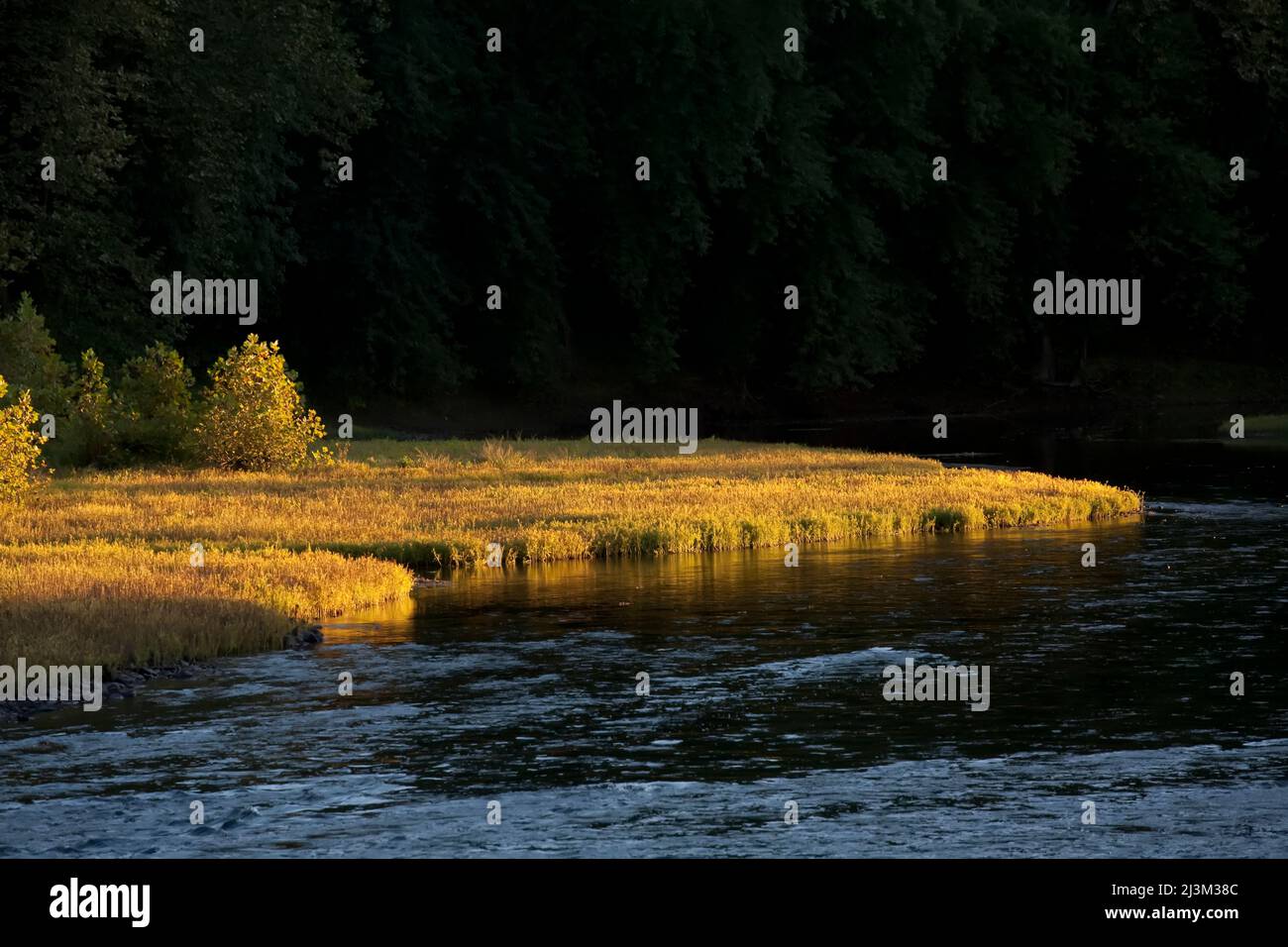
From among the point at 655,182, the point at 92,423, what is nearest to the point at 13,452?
the point at 92,423

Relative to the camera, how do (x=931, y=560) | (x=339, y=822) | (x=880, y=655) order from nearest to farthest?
(x=339, y=822) < (x=880, y=655) < (x=931, y=560)

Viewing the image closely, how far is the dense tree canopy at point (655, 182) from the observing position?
57344mm

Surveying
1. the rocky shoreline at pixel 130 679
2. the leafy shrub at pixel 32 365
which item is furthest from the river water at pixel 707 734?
the leafy shrub at pixel 32 365

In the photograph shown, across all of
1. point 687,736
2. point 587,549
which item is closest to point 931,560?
point 587,549

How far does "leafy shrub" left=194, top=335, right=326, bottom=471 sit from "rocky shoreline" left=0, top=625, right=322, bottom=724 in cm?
2311

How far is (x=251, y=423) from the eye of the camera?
46.4 metres

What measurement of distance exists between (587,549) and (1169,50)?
52080mm

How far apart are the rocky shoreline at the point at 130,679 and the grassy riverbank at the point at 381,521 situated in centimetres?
30

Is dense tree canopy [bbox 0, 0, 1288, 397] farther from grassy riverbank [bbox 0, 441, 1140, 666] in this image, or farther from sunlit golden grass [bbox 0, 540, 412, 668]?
sunlit golden grass [bbox 0, 540, 412, 668]

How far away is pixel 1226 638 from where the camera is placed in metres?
24.0

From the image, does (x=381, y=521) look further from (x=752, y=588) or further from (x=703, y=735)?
(x=703, y=735)

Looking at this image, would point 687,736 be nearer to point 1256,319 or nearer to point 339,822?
point 339,822

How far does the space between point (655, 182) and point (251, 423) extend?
1060 inches

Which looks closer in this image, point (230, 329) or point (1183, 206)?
point (230, 329)
